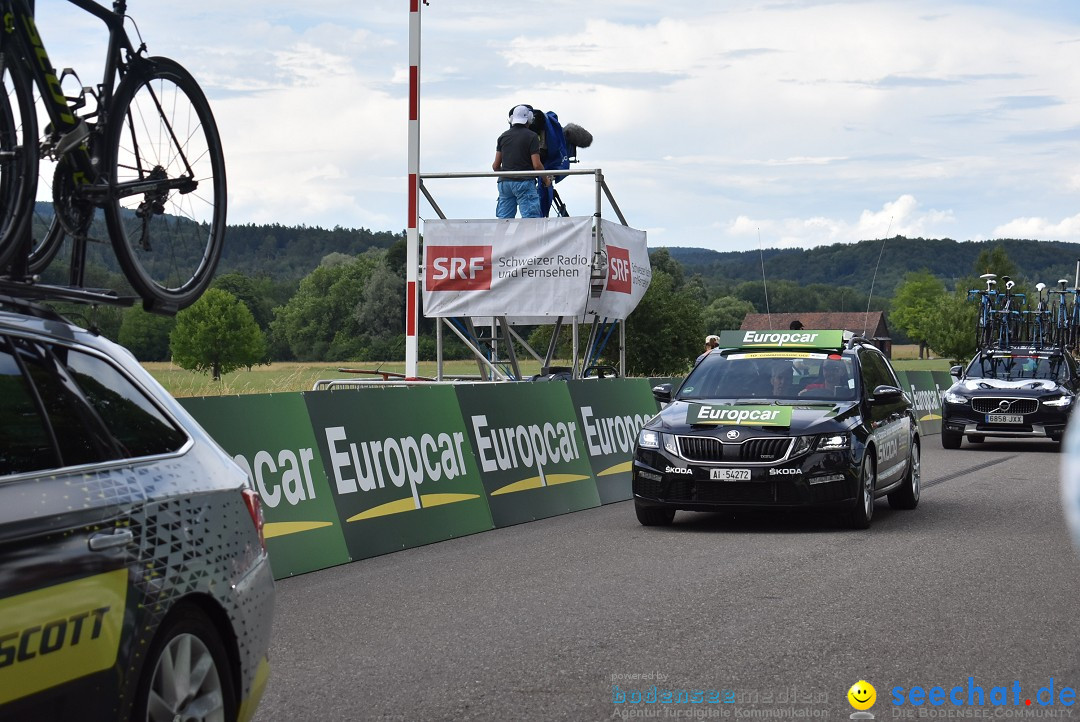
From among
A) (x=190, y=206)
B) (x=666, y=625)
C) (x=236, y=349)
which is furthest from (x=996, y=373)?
(x=236, y=349)

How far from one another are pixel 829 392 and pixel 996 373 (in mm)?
14445

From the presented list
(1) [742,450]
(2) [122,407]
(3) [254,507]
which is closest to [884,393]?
(1) [742,450]

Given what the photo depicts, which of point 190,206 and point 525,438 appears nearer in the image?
point 190,206

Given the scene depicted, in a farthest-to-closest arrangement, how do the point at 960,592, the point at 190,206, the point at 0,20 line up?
1. the point at 960,592
2. the point at 190,206
3. the point at 0,20

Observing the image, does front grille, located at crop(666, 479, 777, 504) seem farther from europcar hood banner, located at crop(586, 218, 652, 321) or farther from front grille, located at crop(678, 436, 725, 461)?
europcar hood banner, located at crop(586, 218, 652, 321)

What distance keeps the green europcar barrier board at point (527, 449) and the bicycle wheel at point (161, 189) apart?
22.9 feet

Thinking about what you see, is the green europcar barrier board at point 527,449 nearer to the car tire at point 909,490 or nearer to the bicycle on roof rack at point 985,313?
the car tire at point 909,490

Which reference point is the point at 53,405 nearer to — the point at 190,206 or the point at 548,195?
the point at 190,206

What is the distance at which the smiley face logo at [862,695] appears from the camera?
5953 millimetres

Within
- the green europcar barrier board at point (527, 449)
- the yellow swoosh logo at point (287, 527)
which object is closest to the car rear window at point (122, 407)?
the yellow swoosh logo at point (287, 527)

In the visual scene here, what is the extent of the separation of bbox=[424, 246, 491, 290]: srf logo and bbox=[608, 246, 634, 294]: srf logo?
5.75ft

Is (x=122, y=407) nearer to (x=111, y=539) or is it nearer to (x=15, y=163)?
(x=111, y=539)

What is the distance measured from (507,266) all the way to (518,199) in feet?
3.25

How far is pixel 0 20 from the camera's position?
206 inches
